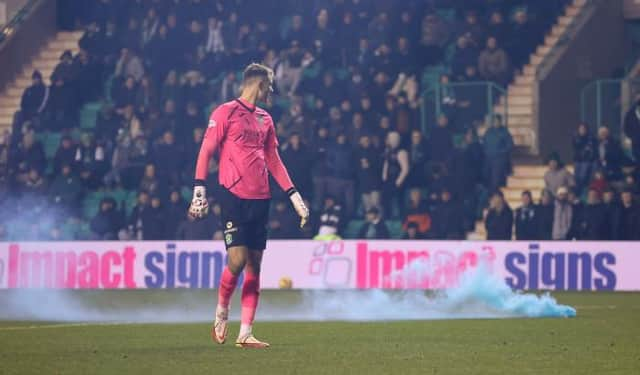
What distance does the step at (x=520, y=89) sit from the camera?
30288mm

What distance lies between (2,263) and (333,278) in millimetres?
6097

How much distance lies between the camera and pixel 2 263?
2539cm

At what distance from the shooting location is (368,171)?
2703 cm

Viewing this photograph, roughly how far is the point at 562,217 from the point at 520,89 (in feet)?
20.5

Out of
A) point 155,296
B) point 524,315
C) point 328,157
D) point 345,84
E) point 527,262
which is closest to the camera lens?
point 524,315

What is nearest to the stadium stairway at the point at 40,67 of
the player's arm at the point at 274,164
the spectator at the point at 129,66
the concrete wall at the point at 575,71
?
the spectator at the point at 129,66

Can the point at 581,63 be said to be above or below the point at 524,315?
above

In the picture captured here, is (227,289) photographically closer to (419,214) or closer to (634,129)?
(419,214)

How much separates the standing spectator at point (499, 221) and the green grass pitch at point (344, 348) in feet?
27.9

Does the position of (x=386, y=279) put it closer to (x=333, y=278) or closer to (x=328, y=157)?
(x=333, y=278)

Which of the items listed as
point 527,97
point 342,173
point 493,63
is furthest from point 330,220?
point 527,97

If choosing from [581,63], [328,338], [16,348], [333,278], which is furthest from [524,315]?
[581,63]

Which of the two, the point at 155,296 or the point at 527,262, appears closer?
the point at 155,296

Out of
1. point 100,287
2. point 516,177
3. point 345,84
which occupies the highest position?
point 345,84
